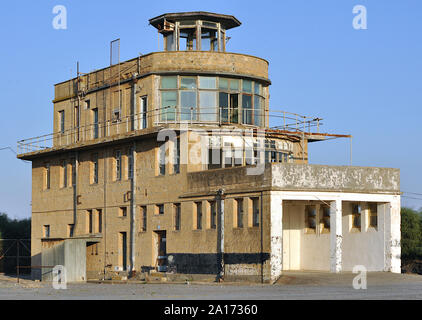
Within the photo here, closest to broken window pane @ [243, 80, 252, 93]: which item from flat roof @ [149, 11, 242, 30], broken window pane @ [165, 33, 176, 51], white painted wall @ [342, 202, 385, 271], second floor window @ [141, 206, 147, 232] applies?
flat roof @ [149, 11, 242, 30]

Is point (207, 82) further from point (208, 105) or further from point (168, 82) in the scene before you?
point (168, 82)

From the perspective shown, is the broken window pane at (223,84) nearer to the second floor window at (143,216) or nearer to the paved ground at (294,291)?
the second floor window at (143,216)

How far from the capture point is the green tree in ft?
→ 190

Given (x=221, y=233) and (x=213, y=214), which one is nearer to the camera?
(x=221, y=233)

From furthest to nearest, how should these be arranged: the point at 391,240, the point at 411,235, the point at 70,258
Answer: the point at 411,235
the point at 70,258
the point at 391,240

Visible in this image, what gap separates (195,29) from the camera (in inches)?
1741

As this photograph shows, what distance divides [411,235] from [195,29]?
24.2 metres

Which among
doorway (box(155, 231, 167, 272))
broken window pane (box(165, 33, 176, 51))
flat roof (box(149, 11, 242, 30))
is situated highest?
flat roof (box(149, 11, 242, 30))

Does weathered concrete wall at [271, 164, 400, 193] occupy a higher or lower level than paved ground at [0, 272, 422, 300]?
higher

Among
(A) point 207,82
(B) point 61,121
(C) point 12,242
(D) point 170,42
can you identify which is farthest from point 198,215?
(C) point 12,242

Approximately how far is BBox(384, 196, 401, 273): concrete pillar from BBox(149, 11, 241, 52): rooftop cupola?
12.8 m

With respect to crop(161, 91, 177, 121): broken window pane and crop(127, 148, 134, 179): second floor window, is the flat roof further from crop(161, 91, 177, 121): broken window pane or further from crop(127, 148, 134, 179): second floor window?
crop(127, 148, 134, 179): second floor window

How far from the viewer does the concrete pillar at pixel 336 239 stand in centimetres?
3559

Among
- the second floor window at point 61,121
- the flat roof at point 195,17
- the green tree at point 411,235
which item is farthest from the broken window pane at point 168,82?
the green tree at point 411,235
